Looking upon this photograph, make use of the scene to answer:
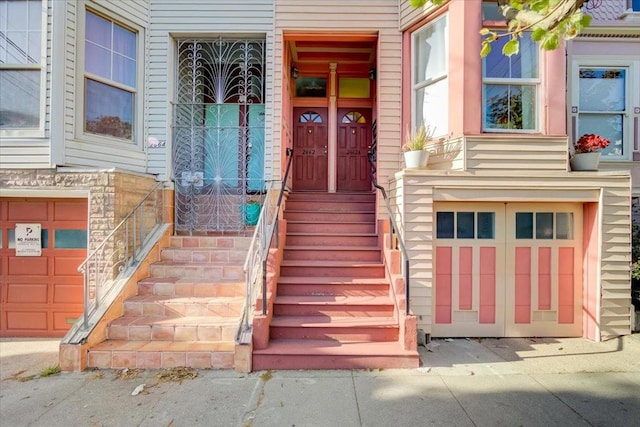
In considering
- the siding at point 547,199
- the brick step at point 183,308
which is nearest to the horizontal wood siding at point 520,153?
the siding at point 547,199

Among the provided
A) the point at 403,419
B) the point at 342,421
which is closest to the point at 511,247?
the point at 403,419

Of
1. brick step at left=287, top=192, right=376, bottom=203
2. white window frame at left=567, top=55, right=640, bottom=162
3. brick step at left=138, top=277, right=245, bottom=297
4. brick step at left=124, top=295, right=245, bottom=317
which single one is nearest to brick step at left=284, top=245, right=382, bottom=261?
brick step at left=138, top=277, right=245, bottom=297

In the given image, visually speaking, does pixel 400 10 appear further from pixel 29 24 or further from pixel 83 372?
pixel 83 372

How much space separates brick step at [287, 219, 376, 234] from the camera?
5.53m

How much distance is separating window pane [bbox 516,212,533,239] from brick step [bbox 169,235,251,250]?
13.1 feet

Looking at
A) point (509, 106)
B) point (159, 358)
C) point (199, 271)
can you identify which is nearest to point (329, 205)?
point (199, 271)

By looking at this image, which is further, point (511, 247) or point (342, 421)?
point (511, 247)

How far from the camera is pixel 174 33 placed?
18.3 feet

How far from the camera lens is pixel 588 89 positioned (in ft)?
19.0

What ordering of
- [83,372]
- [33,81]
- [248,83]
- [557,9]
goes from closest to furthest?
[557,9] → [83,372] → [33,81] → [248,83]

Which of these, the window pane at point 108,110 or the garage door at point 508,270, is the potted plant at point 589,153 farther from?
the window pane at point 108,110

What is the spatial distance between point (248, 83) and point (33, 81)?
3047 millimetres

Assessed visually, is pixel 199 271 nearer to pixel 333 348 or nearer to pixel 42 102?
pixel 333 348

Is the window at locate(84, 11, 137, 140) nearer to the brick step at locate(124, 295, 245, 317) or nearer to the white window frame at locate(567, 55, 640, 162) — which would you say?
the brick step at locate(124, 295, 245, 317)
